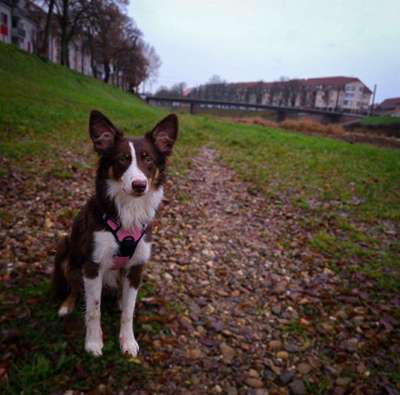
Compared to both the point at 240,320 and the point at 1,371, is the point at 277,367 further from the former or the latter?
the point at 1,371

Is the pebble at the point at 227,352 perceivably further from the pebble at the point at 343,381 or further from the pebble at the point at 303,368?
the pebble at the point at 343,381

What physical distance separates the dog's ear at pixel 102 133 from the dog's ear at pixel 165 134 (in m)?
0.42

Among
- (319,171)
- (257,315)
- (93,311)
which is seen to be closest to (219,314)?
→ (257,315)

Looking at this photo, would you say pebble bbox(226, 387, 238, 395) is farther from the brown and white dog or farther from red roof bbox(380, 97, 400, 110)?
red roof bbox(380, 97, 400, 110)

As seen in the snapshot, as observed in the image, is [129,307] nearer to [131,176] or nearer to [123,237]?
[123,237]

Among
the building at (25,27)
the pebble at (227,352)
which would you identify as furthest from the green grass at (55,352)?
the building at (25,27)

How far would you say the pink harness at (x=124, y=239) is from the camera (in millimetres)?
2893

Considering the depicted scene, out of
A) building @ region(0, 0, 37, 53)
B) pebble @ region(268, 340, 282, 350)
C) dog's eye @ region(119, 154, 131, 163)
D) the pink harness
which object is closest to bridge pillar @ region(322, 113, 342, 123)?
building @ region(0, 0, 37, 53)

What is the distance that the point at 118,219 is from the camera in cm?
Answer: 294

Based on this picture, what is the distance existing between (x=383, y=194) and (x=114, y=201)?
8747 mm

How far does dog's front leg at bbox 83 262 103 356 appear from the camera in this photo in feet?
9.68

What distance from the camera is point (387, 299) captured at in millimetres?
4473

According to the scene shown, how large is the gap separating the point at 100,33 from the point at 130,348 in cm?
4926

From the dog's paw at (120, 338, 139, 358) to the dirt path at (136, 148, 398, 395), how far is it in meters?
0.26
